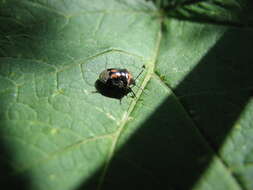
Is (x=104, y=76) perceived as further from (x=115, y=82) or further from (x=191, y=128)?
(x=191, y=128)

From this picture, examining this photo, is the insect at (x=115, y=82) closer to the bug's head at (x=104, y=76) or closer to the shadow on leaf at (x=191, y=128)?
the bug's head at (x=104, y=76)

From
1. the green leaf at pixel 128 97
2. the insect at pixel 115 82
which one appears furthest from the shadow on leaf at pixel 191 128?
the insect at pixel 115 82

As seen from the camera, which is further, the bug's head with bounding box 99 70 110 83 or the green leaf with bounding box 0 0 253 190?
the bug's head with bounding box 99 70 110 83

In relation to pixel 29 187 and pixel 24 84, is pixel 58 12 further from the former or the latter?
pixel 29 187

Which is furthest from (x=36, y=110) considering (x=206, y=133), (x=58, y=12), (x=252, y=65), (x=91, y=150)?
(x=252, y=65)

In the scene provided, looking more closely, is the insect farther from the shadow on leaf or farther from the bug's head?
the shadow on leaf

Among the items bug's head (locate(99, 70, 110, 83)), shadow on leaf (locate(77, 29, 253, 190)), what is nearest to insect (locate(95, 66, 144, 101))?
bug's head (locate(99, 70, 110, 83))
